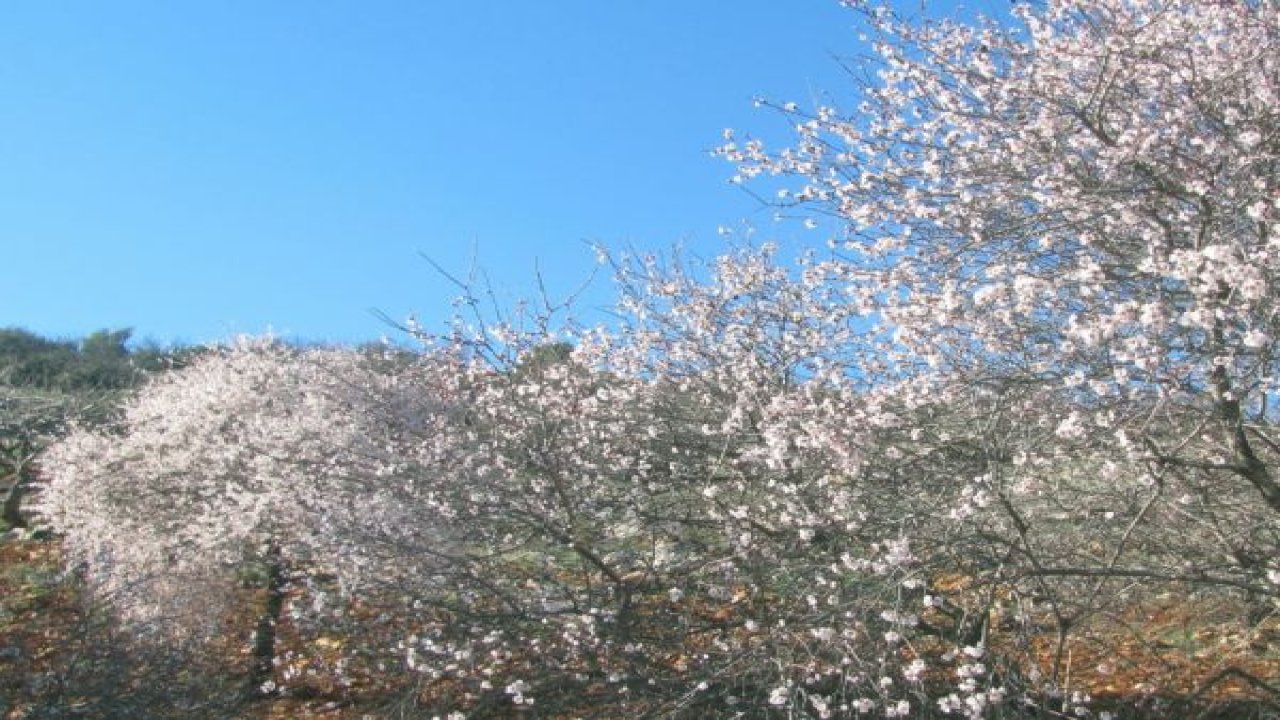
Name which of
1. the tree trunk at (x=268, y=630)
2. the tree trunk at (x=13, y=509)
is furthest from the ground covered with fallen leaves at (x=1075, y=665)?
the tree trunk at (x=13, y=509)

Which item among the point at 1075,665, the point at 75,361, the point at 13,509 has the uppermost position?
the point at 75,361

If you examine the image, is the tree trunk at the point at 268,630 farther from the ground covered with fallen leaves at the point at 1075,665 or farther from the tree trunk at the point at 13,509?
the tree trunk at the point at 13,509

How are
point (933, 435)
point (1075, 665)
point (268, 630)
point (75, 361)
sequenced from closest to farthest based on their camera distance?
point (933, 435), point (1075, 665), point (268, 630), point (75, 361)

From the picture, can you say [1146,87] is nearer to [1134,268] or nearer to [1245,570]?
[1134,268]

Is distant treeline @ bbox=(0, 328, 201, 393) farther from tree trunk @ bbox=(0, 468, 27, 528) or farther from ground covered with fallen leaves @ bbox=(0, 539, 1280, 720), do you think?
ground covered with fallen leaves @ bbox=(0, 539, 1280, 720)

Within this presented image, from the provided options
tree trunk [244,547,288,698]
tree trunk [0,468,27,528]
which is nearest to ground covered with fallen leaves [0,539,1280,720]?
tree trunk [244,547,288,698]

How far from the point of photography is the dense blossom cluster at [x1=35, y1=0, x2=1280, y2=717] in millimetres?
4918

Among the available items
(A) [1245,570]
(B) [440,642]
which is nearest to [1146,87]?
(A) [1245,570]

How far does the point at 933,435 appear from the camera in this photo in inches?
265

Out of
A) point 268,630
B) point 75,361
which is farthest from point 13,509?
point 75,361

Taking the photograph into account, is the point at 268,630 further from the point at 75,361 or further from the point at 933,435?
the point at 75,361

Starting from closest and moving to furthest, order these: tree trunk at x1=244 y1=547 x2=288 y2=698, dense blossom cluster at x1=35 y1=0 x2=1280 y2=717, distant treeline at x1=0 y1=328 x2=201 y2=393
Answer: dense blossom cluster at x1=35 y1=0 x2=1280 y2=717
tree trunk at x1=244 y1=547 x2=288 y2=698
distant treeline at x1=0 y1=328 x2=201 y2=393

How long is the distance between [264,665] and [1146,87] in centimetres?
906

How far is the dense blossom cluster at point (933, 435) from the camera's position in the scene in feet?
16.1
